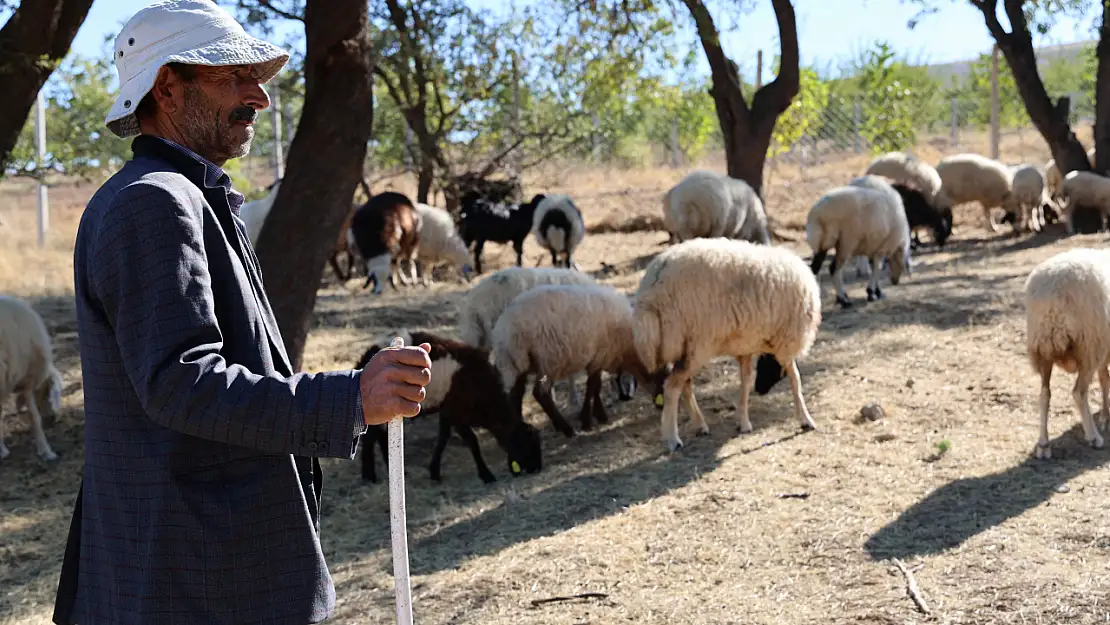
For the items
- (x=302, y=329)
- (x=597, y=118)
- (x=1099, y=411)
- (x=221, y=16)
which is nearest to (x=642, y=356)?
(x=302, y=329)

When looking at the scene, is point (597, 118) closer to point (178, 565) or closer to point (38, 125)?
point (38, 125)

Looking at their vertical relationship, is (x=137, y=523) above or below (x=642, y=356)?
above

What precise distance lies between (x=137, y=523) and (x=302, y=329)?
19.1 feet

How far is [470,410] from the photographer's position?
711 centimetres

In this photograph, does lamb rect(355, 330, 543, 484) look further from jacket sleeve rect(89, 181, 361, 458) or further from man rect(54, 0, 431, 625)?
jacket sleeve rect(89, 181, 361, 458)

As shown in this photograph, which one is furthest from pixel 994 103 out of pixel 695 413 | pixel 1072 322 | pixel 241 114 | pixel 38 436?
pixel 241 114

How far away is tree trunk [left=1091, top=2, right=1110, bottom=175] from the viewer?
16234 millimetres

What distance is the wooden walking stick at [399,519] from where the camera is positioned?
200cm

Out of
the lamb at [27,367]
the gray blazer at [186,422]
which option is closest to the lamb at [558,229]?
the lamb at [27,367]

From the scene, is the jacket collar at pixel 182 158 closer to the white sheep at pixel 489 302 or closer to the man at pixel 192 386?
the man at pixel 192 386

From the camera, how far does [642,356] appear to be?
733cm

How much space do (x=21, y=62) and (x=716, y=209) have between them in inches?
321

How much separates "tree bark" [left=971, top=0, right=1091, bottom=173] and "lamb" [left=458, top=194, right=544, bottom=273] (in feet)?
24.3

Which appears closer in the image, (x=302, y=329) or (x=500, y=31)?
(x=302, y=329)
